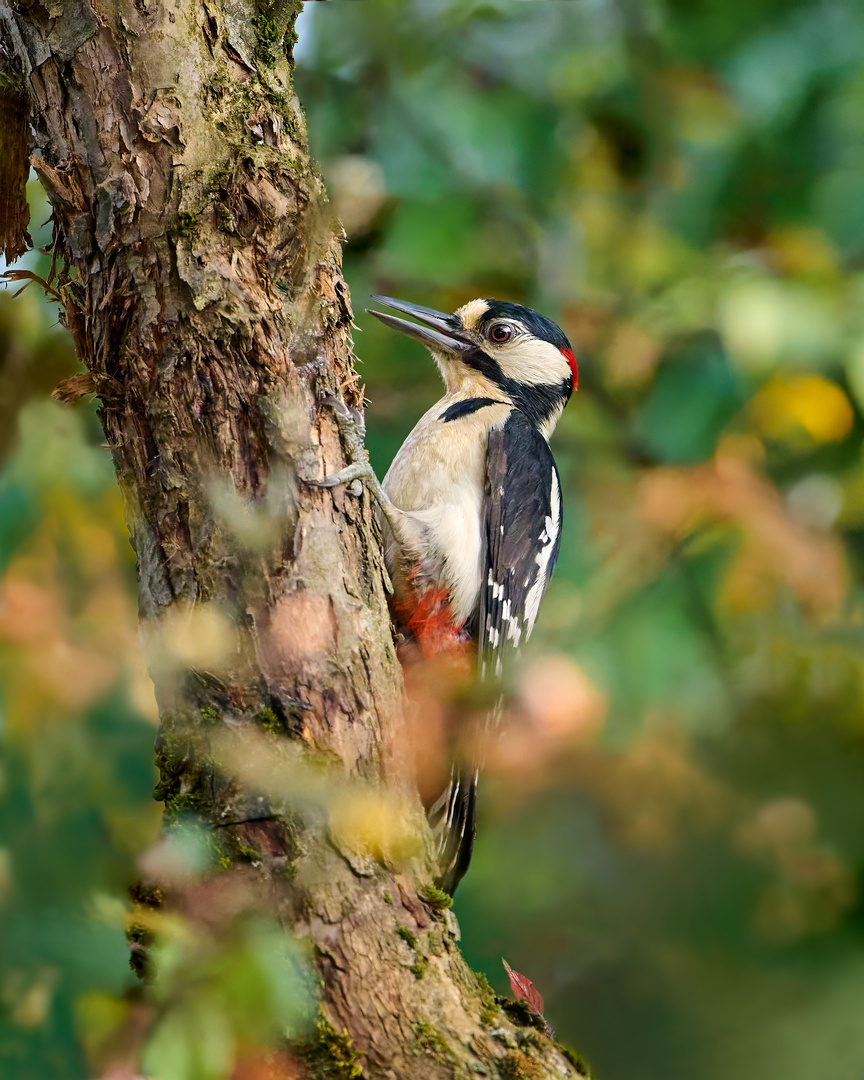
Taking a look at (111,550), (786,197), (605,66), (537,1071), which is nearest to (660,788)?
(537,1071)

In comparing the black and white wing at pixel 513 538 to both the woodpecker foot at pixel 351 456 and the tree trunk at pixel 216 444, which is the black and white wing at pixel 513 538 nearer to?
the woodpecker foot at pixel 351 456

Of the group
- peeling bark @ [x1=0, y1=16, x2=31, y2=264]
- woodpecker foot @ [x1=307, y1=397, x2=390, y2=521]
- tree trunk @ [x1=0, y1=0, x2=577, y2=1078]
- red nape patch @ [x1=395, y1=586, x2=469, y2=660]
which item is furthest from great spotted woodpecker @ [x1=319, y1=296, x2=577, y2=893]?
peeling bark @ [x1=0, y1=16, x2=31, y2=264]

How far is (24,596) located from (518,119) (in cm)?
181

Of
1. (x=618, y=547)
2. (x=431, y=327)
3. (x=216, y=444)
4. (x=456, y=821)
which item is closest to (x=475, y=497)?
(x=618, y=547)

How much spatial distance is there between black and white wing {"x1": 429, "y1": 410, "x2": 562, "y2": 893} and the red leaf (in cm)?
77

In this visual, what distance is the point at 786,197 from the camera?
2439 millimetres

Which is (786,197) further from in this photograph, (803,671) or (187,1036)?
(187,1036)

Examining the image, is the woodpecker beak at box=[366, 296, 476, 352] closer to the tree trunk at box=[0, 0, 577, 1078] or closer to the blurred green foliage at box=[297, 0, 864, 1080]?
the blurred green foliage at box=[297, 0, 864, 1080]

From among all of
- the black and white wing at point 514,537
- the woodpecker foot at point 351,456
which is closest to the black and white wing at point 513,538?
the black and white wing at point 514,537

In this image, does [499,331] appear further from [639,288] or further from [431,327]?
[639,288]

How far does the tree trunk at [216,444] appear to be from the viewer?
1592mm

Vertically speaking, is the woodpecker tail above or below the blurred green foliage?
below

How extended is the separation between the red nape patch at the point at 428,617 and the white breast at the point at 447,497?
0.03 meters

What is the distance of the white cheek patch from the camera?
312 cm
